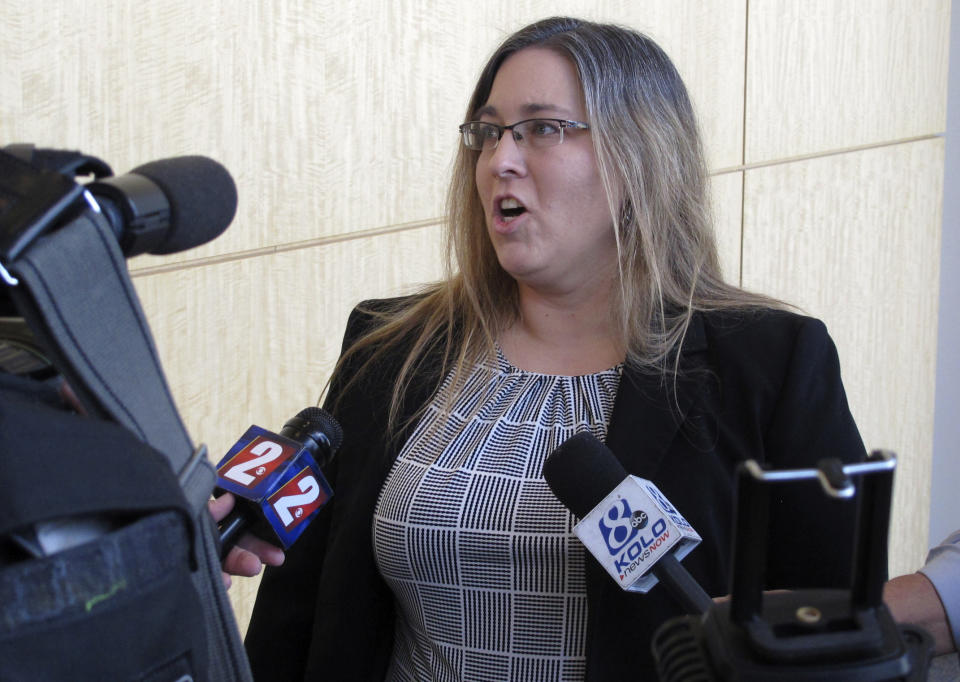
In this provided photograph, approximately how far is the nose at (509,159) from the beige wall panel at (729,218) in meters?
1.59

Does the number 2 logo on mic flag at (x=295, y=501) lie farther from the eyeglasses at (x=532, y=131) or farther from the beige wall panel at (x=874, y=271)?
the beige wall panel at (x=874, y=271)

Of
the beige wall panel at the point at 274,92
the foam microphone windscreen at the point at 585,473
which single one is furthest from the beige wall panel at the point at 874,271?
the foam microphone windscreen at the point at 585,473

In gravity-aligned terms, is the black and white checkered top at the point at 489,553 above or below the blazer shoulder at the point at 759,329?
below

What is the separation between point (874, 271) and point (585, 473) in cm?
298

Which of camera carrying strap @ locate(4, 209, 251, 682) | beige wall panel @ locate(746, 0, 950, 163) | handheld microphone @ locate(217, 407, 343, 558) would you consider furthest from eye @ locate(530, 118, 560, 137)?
beige wall panel @ locate(746, 0, 950, 163)

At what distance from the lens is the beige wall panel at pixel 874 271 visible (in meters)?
3.38

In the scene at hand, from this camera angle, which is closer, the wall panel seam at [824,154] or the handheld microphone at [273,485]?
the handheld microphone at [273,485]

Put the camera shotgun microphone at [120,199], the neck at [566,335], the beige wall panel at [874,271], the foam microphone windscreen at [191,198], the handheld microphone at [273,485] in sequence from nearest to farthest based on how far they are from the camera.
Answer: the camera shotgun microphone at [120,199], the foam microphone windscreen at [191,198], the handheld microphone at [273,485], the neck at [566,335], the beige wall panel at [874,271]

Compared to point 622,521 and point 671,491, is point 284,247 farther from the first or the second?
point 622,521

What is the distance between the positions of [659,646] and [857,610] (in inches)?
4.0

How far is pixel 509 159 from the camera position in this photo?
1627 millimetres

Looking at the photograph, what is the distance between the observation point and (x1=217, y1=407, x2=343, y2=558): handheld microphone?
100 cm

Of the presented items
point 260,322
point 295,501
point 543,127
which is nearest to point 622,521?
point 295,501

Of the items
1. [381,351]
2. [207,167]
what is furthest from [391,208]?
[207,167]
